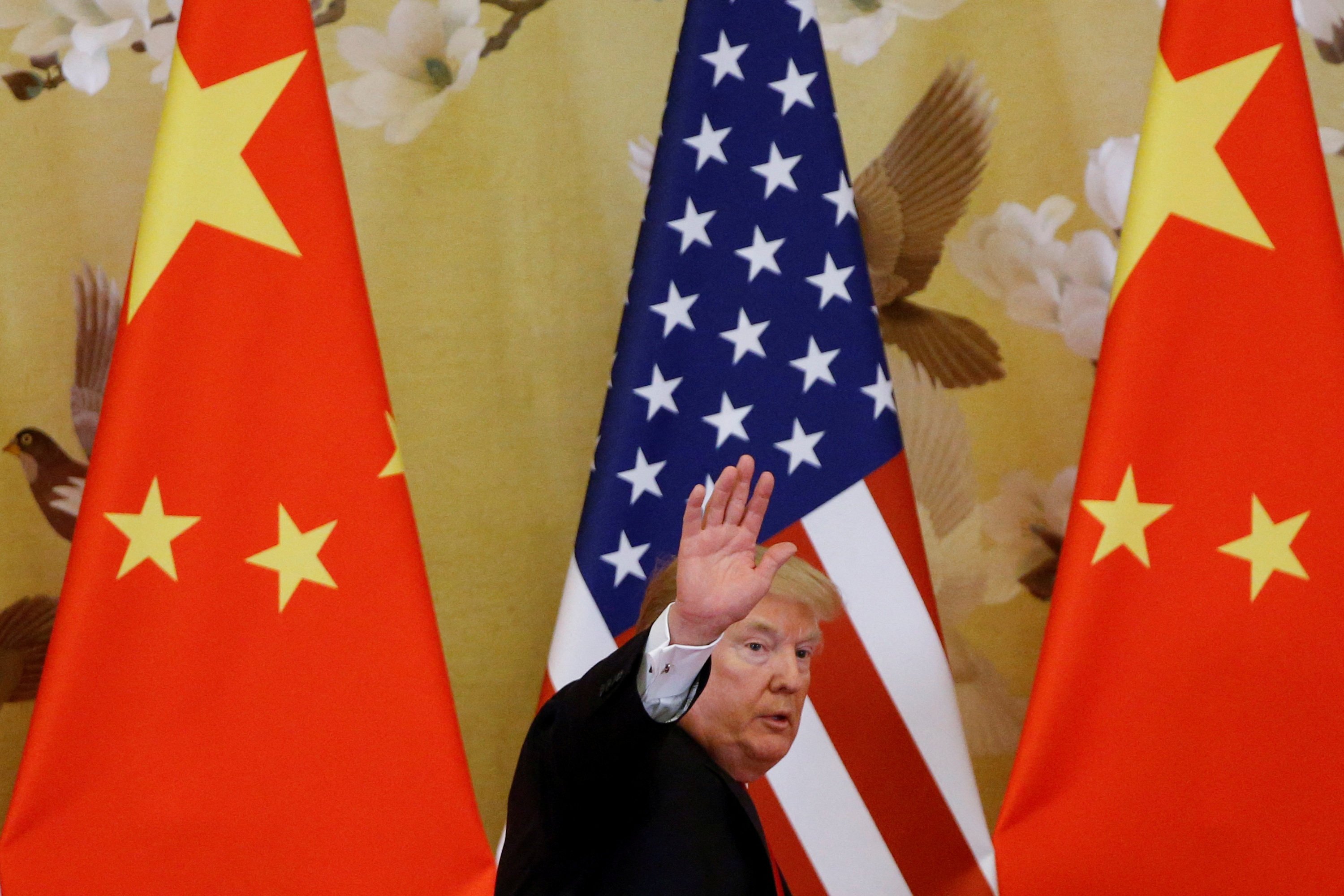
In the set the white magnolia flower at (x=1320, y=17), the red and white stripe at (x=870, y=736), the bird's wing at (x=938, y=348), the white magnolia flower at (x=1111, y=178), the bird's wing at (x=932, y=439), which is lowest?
the red and white stripe at (x=870, y=736)

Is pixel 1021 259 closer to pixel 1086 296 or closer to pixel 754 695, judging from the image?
pixel 1086 296

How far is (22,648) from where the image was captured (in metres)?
2.30

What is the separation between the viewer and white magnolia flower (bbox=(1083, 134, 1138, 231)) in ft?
8.81

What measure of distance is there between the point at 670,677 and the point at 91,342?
5.20 feet

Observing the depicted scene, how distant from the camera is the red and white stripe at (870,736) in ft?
7.06

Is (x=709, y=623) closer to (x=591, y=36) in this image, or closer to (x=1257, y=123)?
(x=1257, y=123)

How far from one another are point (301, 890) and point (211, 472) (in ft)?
2.13

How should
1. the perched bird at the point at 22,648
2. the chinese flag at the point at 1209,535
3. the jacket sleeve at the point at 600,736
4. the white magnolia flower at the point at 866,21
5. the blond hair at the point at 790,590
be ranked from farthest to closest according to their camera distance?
the white magnolia flower at the point at 866,21
the perched bird at the point at 22,648
the chinese flag at the point at 1209,535
the blond hair at the point at 790,590
the jacket sleeve at the point at 600,736

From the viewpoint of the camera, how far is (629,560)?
2.22m

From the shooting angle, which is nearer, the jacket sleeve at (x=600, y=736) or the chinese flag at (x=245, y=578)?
the jacket sleeve at (x=600, y=736)

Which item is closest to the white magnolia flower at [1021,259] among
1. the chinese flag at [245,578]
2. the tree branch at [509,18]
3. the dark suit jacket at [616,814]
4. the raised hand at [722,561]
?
the tree branch at [509,18]

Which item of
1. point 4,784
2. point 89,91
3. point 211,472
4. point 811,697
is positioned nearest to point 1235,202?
point 811,697

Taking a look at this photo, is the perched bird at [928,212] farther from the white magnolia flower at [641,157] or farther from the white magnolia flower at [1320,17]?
the white magnolia flower at [1320,17]

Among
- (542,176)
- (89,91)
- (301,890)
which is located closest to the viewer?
(301,890)
